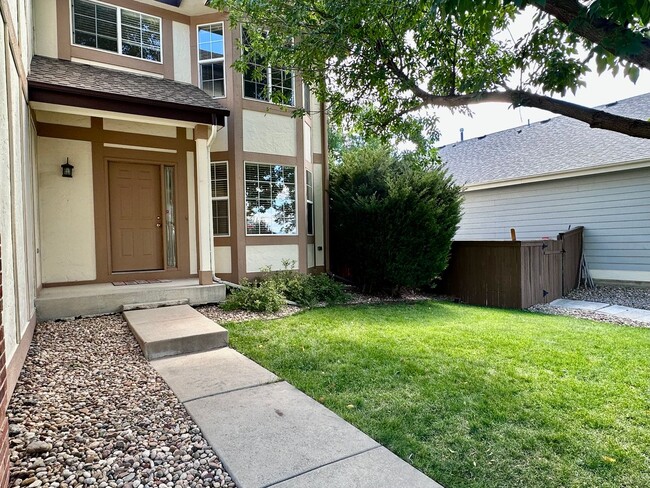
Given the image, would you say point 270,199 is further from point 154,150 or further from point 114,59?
point 114,59

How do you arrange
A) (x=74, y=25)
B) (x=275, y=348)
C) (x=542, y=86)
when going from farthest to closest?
1. (x=74, y=25)
2. (x=275, y=348)
3. (x=542, y=86)

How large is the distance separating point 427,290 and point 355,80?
21.1 feet

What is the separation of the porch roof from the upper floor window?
1.90 ft

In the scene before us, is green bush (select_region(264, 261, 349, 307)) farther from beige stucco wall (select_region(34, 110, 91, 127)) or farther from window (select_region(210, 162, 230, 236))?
beige stucco wall (select_region(34, 110, 91, 127))

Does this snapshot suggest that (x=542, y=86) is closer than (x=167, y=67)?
Yes

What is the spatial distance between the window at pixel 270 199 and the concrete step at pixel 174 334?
9.98ft

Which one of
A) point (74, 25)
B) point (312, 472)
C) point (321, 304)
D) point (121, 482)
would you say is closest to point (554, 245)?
point (321, 304)

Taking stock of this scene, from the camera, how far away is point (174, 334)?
4422 millimetres

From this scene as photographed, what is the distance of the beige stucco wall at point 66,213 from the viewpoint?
20.6 feet

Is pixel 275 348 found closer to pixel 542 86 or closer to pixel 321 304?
pixel 321 304

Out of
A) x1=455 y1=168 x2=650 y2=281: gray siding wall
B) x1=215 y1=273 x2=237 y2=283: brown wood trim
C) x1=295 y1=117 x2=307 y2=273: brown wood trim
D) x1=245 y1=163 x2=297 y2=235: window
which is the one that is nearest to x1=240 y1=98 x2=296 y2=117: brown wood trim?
x1=295 y1=117 x2=307 y2=273: brown wood trim

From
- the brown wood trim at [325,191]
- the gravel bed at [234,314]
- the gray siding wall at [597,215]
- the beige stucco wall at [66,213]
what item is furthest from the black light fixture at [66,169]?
the gray siding wall at [597,215]

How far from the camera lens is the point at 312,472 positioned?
2.11m

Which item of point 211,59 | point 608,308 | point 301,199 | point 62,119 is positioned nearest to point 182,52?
point 211,59
